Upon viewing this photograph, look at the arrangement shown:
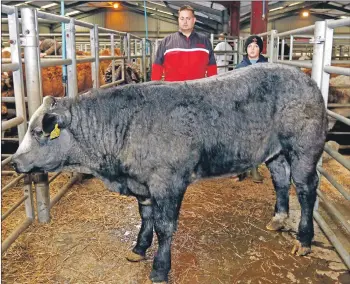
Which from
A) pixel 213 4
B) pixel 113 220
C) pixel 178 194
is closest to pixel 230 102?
pixel 178 194

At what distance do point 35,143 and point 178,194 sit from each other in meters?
1.06

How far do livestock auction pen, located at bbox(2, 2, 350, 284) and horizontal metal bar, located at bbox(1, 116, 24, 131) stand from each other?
1 cm

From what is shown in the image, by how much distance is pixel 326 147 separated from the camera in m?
3.76

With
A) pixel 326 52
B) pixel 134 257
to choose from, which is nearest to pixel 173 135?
pixel 134 257

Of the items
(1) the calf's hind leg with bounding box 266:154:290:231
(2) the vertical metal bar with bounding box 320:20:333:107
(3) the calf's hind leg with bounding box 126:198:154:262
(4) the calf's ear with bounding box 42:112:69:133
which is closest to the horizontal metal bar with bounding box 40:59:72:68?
(4) the calf's ear with bounding box 42:112:69:133

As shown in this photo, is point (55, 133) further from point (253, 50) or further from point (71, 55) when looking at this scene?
point (253, 50)

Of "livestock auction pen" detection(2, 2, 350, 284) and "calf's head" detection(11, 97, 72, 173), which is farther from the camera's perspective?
"livestock auction pen" detection(2, 2, 350, 284)

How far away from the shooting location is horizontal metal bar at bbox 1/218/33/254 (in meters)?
3.30

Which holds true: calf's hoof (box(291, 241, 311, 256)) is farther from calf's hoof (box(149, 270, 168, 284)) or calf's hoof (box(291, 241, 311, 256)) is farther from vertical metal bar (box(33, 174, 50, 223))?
vertical metal bar (box(33, 174, 50, 223))

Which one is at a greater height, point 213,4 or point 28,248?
point 213,4

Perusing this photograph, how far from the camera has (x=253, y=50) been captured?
484cm

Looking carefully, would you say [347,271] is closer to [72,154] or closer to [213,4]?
[72,154]

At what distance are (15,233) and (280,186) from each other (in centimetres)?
243

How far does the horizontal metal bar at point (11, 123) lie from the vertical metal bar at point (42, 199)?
0.76 meters
